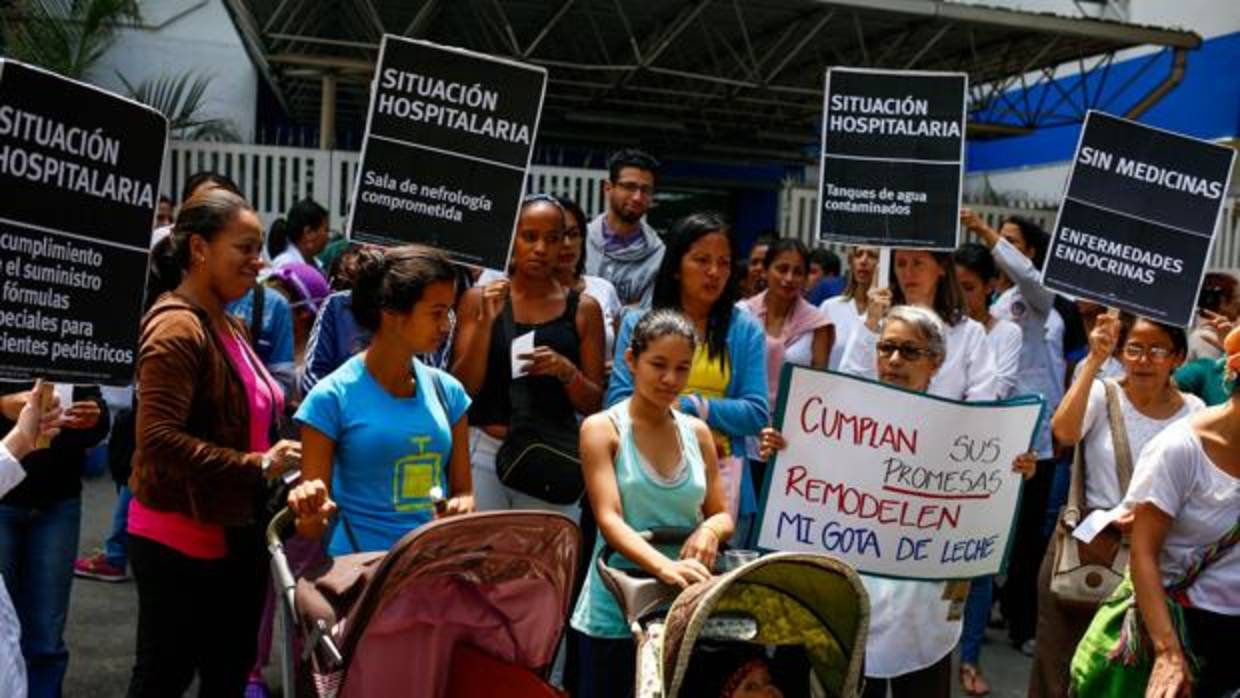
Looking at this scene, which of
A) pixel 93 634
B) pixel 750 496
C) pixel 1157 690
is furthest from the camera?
pixel 93 634

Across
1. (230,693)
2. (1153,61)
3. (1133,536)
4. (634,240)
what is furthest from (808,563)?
(1153,61)

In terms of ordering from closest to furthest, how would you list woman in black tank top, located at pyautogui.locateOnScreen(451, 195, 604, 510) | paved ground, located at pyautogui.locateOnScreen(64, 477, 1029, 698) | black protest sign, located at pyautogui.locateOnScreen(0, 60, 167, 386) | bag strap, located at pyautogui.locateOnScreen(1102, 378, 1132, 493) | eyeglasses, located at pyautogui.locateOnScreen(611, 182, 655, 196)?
black protest sign, located at pyautogui.locateOnScreen(0, 60, 167, 386), bag strap, located at pyautogui.locateOnScreen(1102, 378, 1132, 493), woman in black tank top, located at pyautogui.locateOnScreen(451, 195, 604, 510), paved ground, located at pyautogui.locateOnScreen(64, 477, 1029, 698), eyeglasses, located at pyautogui.locateOnScreen(611, 182, 655, 196)

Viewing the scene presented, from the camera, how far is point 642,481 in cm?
360

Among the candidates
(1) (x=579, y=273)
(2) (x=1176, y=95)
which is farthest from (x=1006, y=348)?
(2) (x=1176, y=95)

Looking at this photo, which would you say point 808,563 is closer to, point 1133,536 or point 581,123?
point 1133,536

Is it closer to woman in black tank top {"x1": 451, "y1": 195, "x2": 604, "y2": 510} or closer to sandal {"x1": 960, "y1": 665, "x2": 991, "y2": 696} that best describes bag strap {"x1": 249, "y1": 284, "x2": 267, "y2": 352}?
woman in black tank top {"x1": 451, "y1": 195, "x2": 604, "y2": 510}

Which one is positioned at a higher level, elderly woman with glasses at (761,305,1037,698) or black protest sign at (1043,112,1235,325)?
black protest sign at (1043,112,1235,325)

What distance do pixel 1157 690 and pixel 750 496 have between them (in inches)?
59.7

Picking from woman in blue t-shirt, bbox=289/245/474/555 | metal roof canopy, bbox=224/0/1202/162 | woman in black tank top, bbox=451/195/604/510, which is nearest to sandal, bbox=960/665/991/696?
woman in black tank top, bbox=451/195/604/510

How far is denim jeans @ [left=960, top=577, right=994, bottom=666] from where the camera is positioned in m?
5.58

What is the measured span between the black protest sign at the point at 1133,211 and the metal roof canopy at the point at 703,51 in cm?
781

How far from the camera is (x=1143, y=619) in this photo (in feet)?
11.1

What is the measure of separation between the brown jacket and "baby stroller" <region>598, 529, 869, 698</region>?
1.12m

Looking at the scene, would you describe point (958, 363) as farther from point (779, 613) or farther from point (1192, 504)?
point (779, 613)
